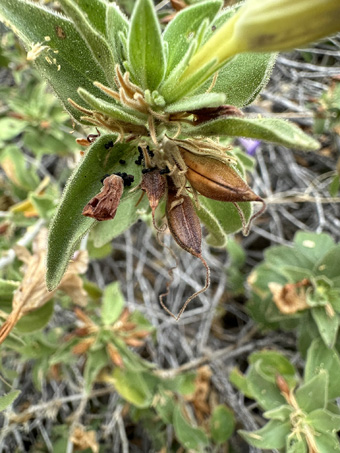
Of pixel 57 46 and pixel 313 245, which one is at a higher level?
pixel 57 46

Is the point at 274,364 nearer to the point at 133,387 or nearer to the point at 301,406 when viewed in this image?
the point at 301,406

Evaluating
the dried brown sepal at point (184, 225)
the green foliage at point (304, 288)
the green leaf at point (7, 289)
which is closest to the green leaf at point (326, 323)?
the green foliage at point (304, 288)

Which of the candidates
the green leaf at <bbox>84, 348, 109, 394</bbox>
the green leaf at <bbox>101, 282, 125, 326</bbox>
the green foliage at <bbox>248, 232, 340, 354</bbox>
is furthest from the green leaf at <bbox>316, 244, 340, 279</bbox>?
the green leaf at <bbox>84, 348, 109, 394</bbox>

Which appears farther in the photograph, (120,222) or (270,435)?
(270,435)

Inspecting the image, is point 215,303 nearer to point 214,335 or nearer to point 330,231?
point 214,335

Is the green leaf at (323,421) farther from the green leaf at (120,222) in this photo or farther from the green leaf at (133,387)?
the green leaf at (120,222)

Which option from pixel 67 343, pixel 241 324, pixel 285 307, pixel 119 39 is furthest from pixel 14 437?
pixel 119 39

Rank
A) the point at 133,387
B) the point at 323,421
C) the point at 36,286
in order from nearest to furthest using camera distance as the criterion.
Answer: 1. the point at 36,286
2. the point at 323,421
3. the point at 133,387

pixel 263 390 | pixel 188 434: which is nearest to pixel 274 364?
pixel 263 390
